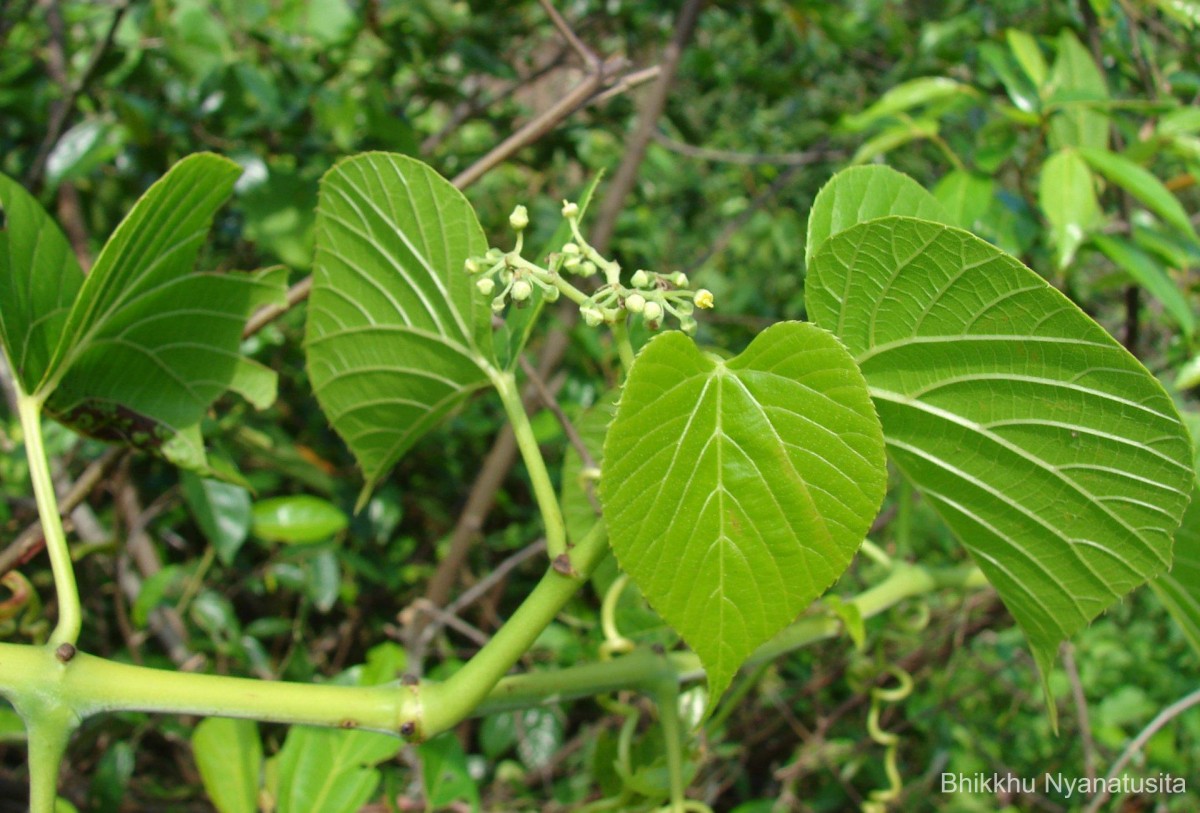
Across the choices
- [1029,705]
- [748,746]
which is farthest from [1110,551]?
[1029,705]

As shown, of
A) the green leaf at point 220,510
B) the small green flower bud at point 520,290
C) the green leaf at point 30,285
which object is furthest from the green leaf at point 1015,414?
the green leaf at point 220,510

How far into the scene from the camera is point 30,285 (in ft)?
1.74

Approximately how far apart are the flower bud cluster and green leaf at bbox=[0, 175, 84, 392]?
259 millimetres

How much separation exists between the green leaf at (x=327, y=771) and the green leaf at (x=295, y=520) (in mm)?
375

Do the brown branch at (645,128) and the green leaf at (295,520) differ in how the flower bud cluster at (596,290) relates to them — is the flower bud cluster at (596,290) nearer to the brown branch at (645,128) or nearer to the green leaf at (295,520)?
the green leaf at (295,520)

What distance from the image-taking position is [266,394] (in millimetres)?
676

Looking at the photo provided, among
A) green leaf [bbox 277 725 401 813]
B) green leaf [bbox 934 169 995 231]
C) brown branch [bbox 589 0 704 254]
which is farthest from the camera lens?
brown branch [bbox 589 0 704 254]

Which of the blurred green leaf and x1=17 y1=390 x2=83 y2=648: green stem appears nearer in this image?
x1=17 y1=390 x2=83 y2=648: green stem

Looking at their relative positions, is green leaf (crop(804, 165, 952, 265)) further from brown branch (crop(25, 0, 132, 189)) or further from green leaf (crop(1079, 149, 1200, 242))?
brown branch (crop(25, 0, 132, 189))

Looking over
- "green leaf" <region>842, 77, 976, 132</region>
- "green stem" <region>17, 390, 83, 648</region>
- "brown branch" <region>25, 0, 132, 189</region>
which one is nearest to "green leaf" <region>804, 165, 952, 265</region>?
"green stem" <region>17, 390, 83, 648</region>

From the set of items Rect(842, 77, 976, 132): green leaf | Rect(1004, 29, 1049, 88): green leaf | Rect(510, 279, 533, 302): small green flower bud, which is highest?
Rect(1004, 29, 1049, 88): green leaf

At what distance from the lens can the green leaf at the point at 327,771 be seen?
75 centimetres

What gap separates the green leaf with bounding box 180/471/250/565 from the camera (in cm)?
104

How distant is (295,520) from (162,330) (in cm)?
58
